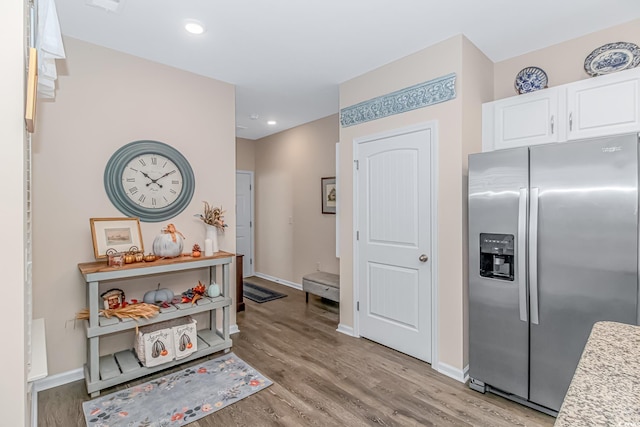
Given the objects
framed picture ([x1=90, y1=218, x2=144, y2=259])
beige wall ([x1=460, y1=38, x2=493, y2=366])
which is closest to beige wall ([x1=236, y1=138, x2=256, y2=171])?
framed picture ([x1=90, y1=218, x2=144, y2=259])

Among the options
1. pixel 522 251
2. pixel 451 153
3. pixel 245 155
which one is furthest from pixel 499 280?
pixel 245 155

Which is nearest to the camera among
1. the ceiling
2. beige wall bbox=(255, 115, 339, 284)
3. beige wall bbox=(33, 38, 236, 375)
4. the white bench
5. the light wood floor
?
the light wood floor

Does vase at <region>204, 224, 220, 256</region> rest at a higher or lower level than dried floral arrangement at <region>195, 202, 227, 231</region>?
lower

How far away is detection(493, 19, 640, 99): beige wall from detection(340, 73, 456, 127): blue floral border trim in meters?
0.71

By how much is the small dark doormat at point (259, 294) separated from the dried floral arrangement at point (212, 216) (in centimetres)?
184

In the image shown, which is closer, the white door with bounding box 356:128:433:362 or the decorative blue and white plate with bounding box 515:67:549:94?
the decorative blue and white plate with bounding box 515:67:549:94

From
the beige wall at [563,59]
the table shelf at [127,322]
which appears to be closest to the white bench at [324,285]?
the table shelf at [127,322]

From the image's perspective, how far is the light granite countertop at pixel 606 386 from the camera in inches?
25.5

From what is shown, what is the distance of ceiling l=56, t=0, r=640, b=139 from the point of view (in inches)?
84.4

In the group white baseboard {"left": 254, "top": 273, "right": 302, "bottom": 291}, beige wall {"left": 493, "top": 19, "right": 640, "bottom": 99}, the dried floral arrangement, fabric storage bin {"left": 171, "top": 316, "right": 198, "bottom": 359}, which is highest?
beige wall {"left": 493, "top": 19, "right": 640, "bottom": 99}

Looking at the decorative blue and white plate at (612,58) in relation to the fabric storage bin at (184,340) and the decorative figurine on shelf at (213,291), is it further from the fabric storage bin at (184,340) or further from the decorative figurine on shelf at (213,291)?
the fabric storage bin at (184,340)

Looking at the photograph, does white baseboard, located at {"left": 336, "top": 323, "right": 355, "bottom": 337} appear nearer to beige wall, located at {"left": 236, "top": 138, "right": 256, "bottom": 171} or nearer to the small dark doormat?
the small dark doormat

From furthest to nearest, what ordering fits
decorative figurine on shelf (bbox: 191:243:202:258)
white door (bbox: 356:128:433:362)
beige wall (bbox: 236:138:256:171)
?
beige wall (bbox: 236:138:256:171) < decorative figurine on shelf (bbox: 191:243:202:258) < white door (bbox: 356:128:433:362)

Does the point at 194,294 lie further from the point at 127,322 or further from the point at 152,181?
the point at 152,181
